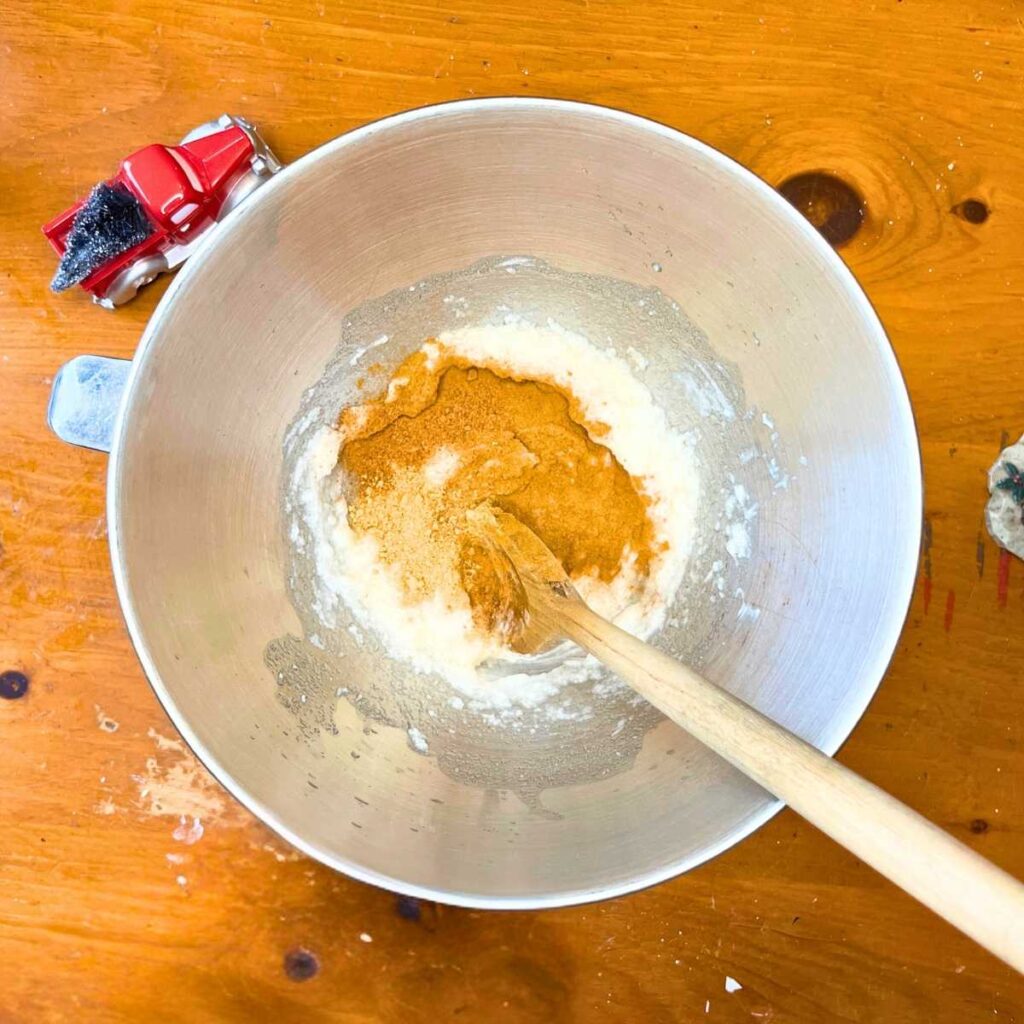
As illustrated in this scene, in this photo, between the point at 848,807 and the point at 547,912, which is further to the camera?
the point at 547,912

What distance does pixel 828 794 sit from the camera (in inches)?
17.4

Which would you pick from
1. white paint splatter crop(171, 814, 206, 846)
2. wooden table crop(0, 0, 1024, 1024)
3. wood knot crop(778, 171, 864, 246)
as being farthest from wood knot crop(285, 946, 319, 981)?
wood knot crop(778, 171, 864, 246)

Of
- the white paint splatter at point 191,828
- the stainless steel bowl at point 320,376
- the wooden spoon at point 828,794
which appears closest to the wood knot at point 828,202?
the stainless steel bowl at point 320,376

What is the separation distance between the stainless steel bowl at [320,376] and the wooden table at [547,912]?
169 millimetres

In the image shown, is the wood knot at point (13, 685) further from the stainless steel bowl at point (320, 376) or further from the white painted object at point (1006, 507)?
the white painted object at point (1006, 507)

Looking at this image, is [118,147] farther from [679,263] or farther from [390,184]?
[679,263]

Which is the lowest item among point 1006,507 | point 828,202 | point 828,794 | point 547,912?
point 547,912

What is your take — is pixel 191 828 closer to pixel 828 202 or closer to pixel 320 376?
pixel 320 376

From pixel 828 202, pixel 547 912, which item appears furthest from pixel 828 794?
pixel 828 202

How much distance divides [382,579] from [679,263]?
0.39 meters

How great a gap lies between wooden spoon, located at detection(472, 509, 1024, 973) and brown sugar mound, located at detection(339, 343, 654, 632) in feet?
0.36

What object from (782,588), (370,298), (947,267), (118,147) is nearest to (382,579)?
(370,298)

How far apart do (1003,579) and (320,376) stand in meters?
0.65

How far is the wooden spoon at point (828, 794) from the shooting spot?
37 cm
